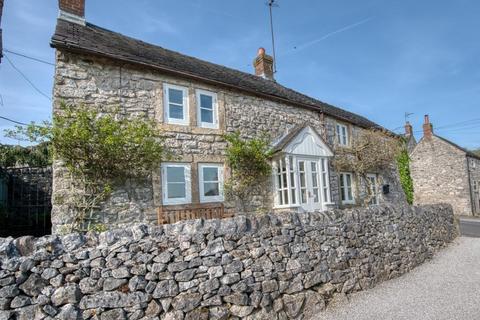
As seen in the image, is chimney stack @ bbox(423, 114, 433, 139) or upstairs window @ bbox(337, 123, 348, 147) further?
chimney stack @ bbox(423, 114, 433, 139)

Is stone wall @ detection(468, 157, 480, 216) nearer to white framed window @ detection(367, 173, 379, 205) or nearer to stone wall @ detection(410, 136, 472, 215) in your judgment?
stone wall @ detection(410, 136, 472, 215)

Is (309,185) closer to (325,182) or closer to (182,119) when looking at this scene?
(325,182)

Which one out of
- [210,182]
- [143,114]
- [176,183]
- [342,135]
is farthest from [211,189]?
[342,135]

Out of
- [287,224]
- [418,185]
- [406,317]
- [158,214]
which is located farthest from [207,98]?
[418,185]

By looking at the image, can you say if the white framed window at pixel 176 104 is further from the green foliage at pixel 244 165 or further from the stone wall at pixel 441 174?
the stone wall at pixel 441 174

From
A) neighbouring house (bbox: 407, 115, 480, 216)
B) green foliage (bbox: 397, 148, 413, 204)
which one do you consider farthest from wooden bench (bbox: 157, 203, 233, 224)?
neighbouring house (bbox: 407, 115, 480, 216)

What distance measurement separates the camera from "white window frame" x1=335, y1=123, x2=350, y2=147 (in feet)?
45.0

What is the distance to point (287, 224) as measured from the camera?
5445 mm

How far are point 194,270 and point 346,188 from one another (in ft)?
35.0

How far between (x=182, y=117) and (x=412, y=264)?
26.1ft

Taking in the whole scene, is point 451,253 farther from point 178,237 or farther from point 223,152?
point 178,237

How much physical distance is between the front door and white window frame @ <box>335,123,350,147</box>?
3570mm

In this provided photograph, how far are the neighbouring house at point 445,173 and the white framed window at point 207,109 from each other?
76.1 ft

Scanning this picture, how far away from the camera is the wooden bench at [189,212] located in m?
7.56
